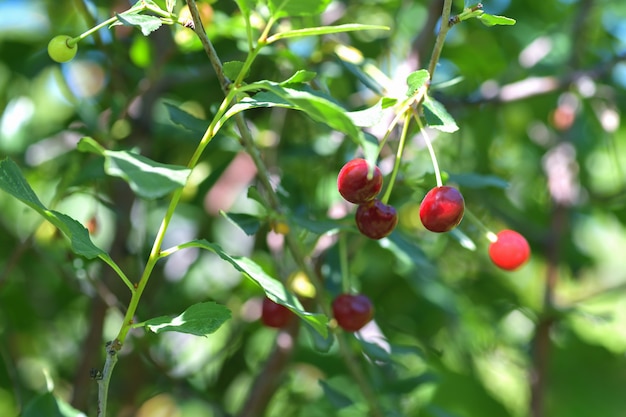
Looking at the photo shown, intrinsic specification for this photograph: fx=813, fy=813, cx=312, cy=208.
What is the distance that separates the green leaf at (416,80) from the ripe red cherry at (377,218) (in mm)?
134

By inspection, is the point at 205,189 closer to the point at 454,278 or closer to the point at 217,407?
the point at 217,407

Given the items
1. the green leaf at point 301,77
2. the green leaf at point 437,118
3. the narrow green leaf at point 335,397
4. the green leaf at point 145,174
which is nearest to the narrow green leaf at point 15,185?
the green leaf at point 145,174

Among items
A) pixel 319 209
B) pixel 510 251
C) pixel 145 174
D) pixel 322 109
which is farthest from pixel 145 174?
pixel 319 209

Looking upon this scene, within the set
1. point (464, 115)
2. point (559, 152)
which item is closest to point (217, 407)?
point (464, 115)

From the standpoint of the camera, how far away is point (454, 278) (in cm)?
176

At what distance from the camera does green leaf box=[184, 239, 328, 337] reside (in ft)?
2.33

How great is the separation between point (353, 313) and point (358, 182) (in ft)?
0.81

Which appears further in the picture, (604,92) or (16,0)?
(16,0)

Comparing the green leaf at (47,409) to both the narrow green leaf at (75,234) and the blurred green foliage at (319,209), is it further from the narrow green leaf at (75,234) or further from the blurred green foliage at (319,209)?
the blurred green foliage at (319,209)

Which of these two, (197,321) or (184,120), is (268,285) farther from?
(184,120)

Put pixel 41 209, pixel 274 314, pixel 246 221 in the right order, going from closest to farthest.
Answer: pixel 41 209 → pixel 246 221 → pixel 274 314

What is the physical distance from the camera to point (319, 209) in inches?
52.2

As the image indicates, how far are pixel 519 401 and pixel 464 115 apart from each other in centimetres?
112

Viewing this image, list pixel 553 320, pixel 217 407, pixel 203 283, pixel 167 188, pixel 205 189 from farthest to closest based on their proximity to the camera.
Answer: pixel 203 283
pixel 553 320
pixel 205 189
pixel 217 407
pixel 167 188
